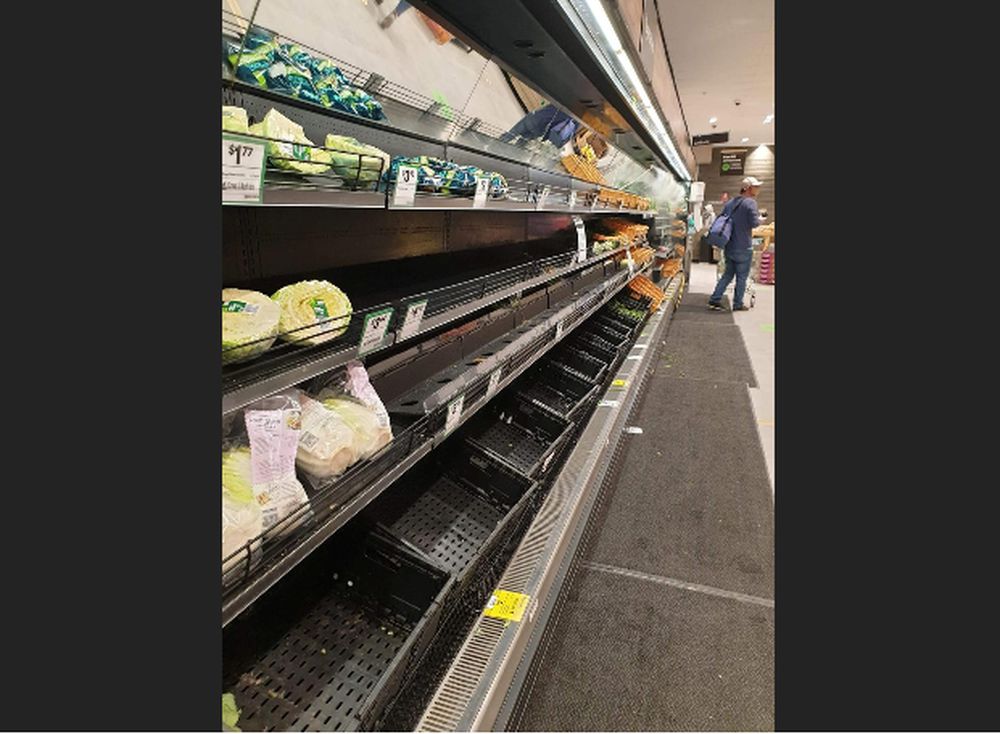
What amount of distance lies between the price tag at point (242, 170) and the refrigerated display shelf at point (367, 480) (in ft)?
1.63

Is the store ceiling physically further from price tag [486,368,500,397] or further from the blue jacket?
price tag [486,368,500,397]

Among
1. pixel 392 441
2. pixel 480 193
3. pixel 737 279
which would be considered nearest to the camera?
pixel 392 441

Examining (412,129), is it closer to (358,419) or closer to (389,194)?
(389,194)

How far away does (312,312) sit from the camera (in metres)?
1.08

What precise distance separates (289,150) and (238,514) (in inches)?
23.0

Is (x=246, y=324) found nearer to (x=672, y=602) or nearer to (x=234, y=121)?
(x=234, y=121)

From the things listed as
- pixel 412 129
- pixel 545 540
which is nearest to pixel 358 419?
pixel 545 540

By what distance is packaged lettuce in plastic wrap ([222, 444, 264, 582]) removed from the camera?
0.81m

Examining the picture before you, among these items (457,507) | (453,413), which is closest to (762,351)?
(457,507)

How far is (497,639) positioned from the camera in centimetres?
137

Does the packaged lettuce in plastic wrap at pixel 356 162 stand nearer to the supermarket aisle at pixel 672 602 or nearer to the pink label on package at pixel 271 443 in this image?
the pink label on package at pixel 271 443

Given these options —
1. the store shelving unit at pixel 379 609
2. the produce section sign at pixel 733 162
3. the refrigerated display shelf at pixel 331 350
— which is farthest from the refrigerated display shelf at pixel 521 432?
the produce section sign at pixel 733 162

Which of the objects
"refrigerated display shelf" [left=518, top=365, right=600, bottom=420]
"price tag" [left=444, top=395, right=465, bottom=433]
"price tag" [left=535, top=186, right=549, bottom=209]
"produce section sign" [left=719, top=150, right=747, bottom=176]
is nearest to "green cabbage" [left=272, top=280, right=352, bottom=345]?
Answer: "price tag" [left=444, top=395, right=465, bottom=433]

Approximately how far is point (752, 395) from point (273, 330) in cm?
377
